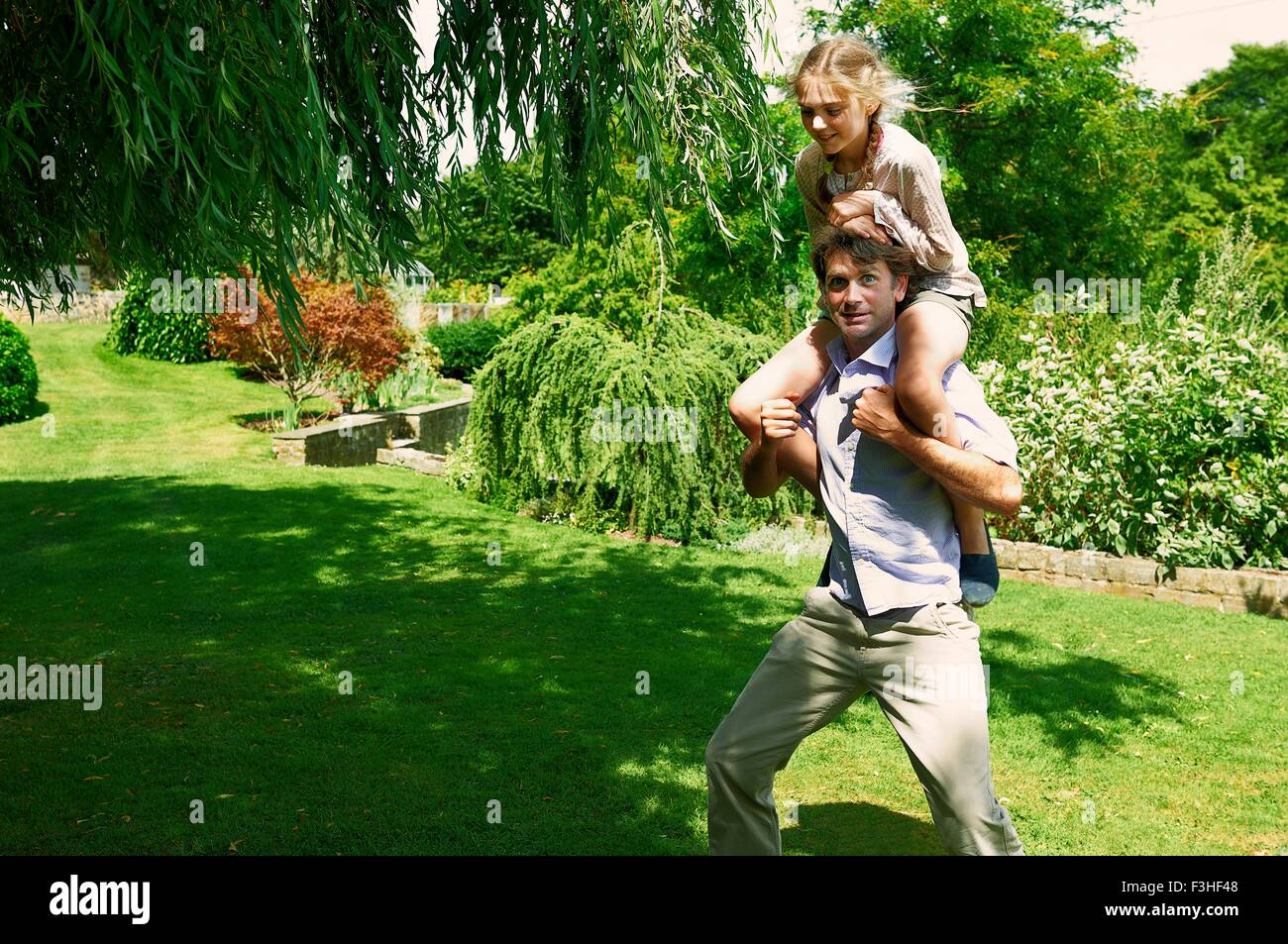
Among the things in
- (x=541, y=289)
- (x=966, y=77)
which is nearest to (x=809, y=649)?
(x=541, y=289)

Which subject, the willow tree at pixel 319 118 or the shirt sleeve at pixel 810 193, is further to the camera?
Result: the willow tree at pixel 319 118

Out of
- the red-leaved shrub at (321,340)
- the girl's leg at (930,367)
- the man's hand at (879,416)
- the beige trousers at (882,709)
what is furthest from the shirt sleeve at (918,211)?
the red-leaved shrub at (321,340)

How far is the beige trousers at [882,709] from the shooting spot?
2.79m

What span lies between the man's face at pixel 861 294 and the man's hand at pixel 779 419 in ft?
0.84

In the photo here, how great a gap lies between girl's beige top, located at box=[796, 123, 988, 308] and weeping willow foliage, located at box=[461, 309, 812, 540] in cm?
768

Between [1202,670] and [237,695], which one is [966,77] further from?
[237,695]

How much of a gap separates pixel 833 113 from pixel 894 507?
1030 millimetres

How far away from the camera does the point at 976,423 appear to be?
2840 millimetres

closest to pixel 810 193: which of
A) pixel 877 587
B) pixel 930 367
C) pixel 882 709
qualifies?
pixel 930 367

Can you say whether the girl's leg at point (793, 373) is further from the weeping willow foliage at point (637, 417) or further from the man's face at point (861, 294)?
the weeping willow foliage at point (637, 417)

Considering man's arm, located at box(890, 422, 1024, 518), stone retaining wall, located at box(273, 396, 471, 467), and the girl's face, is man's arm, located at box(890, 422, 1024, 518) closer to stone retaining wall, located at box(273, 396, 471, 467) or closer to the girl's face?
the girl's face

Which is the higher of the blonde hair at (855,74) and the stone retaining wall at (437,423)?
the blonde hair at (855,74)

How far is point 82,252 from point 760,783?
4232mm

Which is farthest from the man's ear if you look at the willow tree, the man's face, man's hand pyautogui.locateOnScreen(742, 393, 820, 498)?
the willow tree
